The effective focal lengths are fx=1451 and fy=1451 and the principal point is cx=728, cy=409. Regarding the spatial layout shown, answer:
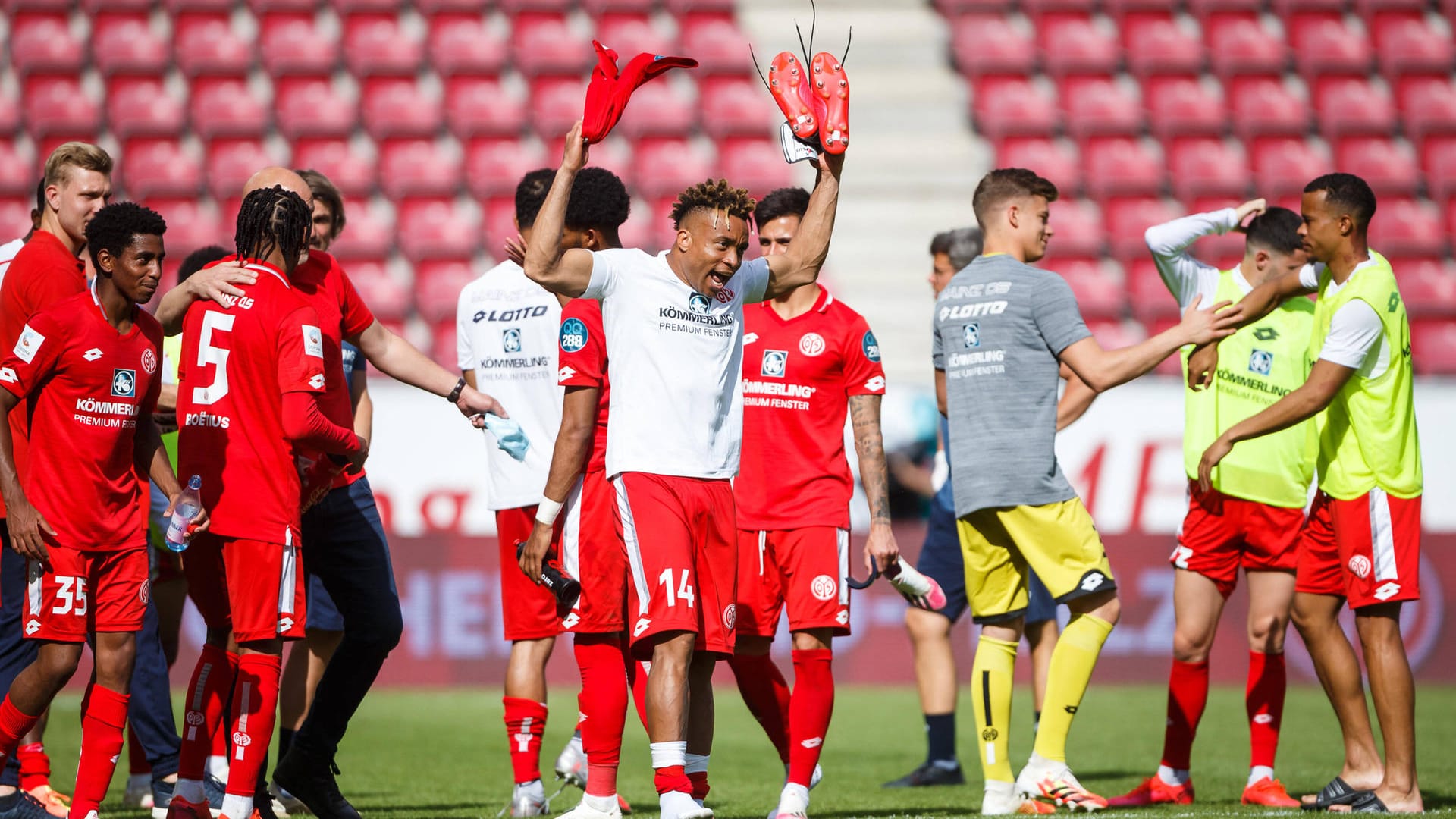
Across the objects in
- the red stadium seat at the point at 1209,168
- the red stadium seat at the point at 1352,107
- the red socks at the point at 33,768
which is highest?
the red stadium seat at the point at 1352,107

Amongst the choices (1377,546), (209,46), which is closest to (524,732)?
(1377,546)

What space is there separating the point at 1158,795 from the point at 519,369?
3.30m

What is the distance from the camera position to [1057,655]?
582 cm

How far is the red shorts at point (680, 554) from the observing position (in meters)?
4.92

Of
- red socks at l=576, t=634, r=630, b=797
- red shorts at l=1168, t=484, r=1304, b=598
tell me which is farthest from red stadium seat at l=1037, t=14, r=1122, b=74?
red socks at l=576, t=634, r=630, b=797

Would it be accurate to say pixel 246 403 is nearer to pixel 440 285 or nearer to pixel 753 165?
pixel 440 285

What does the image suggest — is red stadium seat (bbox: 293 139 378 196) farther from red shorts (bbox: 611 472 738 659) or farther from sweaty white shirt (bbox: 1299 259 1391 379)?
sweaty white shirt (bbox: 1299 259 1391 379)

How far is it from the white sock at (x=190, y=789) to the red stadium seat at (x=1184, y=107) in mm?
14518

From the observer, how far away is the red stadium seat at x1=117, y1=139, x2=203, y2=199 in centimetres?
1603

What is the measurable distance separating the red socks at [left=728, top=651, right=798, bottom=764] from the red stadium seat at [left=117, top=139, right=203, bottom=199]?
1236cm

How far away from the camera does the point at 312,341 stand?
4879 mm

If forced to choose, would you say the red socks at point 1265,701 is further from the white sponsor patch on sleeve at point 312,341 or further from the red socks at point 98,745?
the red socks at point 98,745

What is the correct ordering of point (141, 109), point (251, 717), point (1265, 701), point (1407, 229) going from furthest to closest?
point (141, 109), point (1407, 229), point (1265, 701), point (251, 717)

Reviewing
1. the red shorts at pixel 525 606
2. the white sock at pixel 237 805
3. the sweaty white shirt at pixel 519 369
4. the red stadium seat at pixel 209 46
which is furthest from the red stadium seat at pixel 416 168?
the white sock at pixel 237 805
